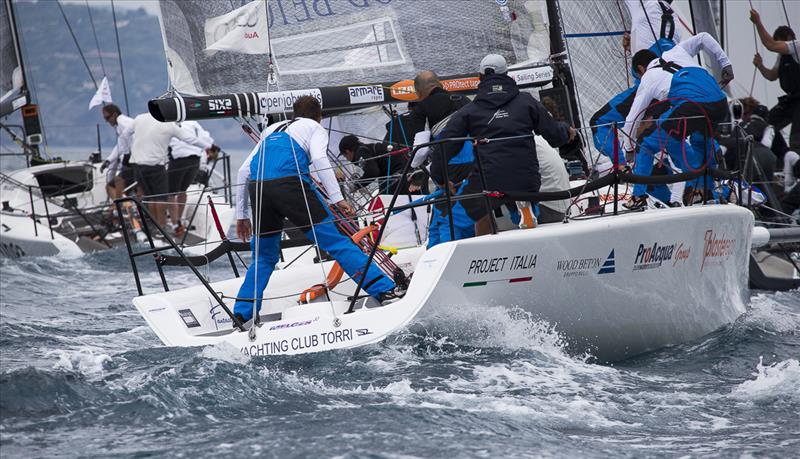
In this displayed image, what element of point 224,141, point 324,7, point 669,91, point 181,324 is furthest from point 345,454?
point 224,141

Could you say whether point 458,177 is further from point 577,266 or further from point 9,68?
point 9,68

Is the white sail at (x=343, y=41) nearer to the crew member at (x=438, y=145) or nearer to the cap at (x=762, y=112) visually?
the crew member at (x=438, y=145)

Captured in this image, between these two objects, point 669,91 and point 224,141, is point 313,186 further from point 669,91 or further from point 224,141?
point 224,141

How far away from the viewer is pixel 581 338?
573 centimetres

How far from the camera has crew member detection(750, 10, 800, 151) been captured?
1047 cm

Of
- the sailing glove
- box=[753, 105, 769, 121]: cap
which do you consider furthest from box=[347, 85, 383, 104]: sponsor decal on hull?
box=[753, 105, 769, 121]: cap

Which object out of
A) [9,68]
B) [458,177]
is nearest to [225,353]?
[458,177]

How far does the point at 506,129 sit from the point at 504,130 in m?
0.01

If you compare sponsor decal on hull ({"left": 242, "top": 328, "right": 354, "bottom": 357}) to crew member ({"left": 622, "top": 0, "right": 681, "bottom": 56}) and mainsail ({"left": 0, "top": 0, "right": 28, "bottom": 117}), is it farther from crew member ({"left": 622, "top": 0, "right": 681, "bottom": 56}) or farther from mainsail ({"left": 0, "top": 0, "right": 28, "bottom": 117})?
mainsail ({"left": 0, "top": 0, "right": 28, "bottom": 117})

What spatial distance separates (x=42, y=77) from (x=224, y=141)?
3049 cm

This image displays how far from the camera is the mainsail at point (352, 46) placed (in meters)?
8.24

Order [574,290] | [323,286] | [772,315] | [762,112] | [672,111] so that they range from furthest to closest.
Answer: [762,112]
[772,315]
[672,111]
[323,286]
[574,290]

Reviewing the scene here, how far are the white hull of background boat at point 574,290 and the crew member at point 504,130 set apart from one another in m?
0.35

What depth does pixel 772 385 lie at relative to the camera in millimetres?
5328
